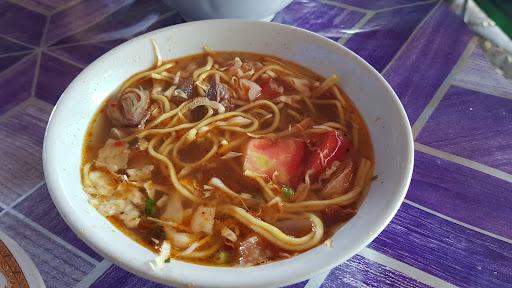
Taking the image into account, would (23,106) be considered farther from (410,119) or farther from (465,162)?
(465,162)

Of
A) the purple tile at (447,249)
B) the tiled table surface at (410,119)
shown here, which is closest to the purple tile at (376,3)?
the tiled table surface at (410,119)

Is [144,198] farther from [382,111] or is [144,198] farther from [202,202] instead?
[382,111]

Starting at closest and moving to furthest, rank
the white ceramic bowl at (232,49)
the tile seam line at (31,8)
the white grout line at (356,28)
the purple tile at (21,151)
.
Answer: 1. the white ceramic bowl at (232,49)
2. the purple tile at (21,151)
3. the white grout line at (356,28)
4. the tile seam line at (31,8)

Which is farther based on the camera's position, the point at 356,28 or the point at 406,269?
the point at 356,28

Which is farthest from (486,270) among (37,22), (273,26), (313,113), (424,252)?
(37,22)

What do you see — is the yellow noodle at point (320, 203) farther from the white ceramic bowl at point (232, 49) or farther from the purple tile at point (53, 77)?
the purple tile at point (53, 77)

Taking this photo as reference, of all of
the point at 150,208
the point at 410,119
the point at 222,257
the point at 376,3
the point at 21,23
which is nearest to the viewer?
the point at 222,257

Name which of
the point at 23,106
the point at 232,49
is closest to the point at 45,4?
the point at 23,106
